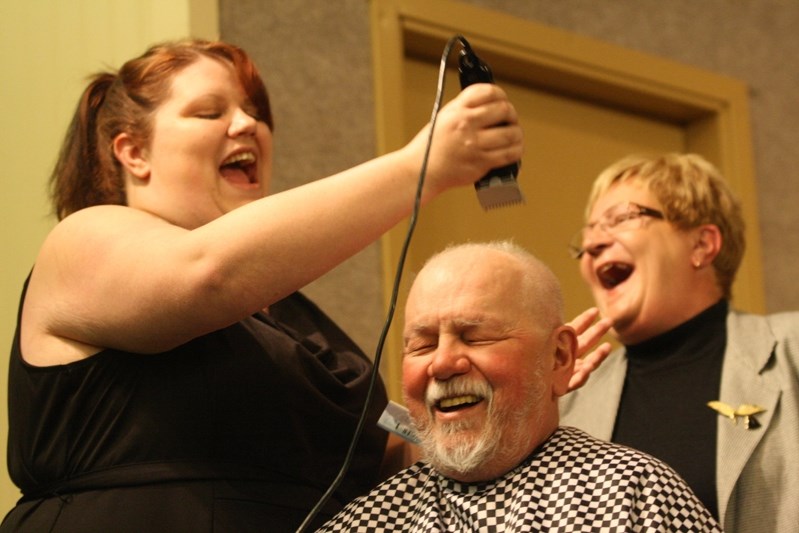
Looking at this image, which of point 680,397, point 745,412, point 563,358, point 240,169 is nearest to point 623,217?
point 680,397

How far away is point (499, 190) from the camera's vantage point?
4.43 ft

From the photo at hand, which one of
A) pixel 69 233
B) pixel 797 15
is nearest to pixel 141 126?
pixel 69 233

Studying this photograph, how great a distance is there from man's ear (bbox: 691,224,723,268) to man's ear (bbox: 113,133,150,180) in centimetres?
125

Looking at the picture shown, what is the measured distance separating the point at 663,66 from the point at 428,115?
899 millimetres

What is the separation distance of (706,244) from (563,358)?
92cm

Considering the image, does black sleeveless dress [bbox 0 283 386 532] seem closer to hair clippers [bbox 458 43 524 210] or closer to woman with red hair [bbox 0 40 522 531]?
woman with red hair [bbox 0 40 522 531]

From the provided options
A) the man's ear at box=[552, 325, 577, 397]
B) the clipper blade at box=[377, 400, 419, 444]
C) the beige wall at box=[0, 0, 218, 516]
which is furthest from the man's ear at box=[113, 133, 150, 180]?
the beige wall at box=[0, 0, 218, 516]

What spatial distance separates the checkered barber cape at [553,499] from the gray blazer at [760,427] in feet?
1.64

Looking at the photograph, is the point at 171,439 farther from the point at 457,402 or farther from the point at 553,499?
the point at 553,499

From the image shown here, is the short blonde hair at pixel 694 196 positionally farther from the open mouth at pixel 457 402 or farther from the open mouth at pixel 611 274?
the open mouth at pixel 457 402

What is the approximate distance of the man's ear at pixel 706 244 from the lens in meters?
2.35

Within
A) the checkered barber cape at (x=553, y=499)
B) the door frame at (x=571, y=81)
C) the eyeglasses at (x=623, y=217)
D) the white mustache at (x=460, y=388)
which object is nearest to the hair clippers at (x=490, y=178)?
the white mustache at (x=460, y=388)

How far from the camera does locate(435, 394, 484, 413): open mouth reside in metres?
1.47

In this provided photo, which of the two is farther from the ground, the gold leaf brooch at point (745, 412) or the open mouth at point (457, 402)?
the open mouth at point (457, 402)
